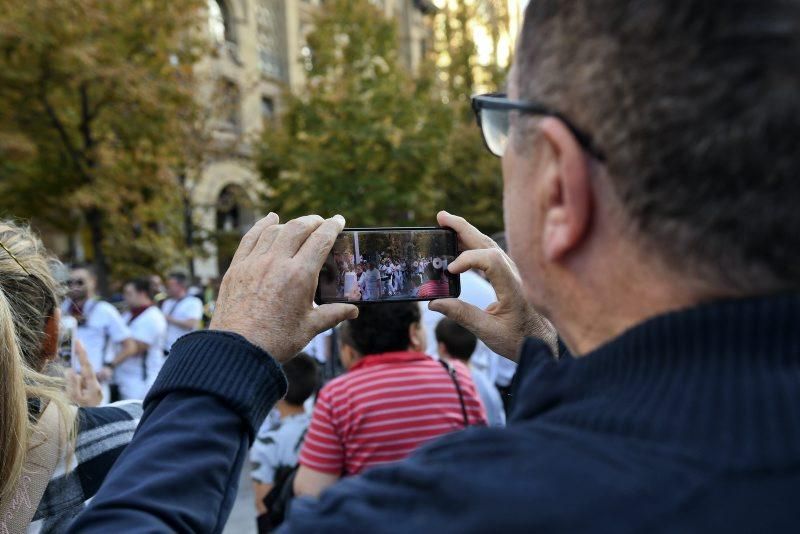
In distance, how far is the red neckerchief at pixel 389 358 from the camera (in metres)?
3.22

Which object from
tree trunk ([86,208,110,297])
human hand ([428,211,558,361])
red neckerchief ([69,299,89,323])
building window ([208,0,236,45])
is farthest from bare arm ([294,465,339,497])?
building window ([208,0,236,45])

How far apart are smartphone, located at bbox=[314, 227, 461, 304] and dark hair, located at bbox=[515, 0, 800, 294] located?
837mm

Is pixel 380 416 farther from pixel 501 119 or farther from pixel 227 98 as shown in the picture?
pixel 227 98

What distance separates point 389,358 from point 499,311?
4.85ft

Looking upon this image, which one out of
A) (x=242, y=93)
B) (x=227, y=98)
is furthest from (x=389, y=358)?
(x=242, y=93)

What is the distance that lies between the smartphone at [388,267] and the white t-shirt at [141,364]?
606 centimetres

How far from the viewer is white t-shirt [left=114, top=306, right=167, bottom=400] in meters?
7.24

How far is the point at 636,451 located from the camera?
0.76 m

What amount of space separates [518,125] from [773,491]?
57 cm

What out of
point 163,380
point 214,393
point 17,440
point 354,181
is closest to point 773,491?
point 214,393

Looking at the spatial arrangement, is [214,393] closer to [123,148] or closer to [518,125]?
[518,125]

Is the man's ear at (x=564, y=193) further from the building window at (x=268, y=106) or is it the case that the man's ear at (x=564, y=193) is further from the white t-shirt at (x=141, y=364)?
the building window at (x=268, y=106)

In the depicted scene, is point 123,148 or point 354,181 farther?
point 354,181

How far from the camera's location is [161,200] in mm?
14766
